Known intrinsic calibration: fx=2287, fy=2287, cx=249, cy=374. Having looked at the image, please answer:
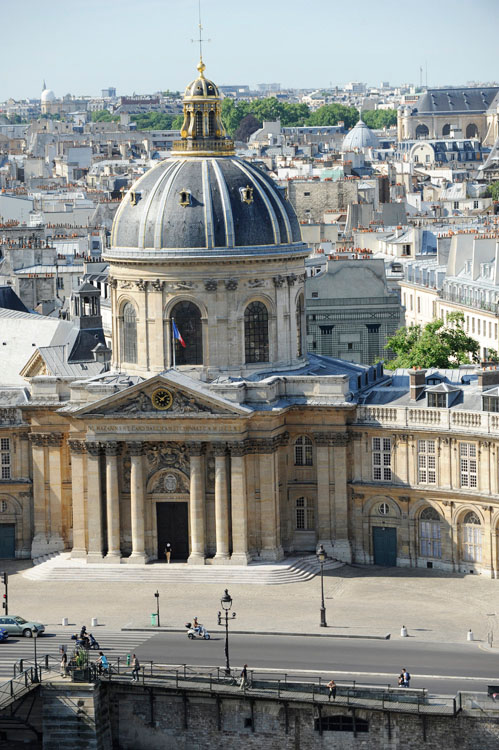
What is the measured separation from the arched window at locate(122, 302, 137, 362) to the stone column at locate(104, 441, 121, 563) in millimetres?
7165

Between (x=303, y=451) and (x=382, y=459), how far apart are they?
4.77m

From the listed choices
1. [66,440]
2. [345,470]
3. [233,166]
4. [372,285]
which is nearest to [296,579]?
[345,470]

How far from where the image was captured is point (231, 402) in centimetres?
12825

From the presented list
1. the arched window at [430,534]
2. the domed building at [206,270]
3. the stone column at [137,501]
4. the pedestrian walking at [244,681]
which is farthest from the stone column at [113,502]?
the pedestrian walking at [244,681]

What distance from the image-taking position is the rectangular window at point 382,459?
431 feet

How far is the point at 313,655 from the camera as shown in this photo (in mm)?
112062

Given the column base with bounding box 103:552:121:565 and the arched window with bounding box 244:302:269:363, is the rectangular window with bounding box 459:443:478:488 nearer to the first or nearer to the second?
the arched window with bounding box 244:302:269:363

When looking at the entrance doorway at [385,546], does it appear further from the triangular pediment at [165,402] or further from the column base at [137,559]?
the column base at [137,559]

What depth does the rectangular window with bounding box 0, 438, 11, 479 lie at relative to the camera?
447 feet

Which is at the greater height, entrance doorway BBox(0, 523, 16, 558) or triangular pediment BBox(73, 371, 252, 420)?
triangular pediment BBox(73, 371, 252, 420)

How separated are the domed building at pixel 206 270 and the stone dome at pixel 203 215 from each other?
58 millimetres

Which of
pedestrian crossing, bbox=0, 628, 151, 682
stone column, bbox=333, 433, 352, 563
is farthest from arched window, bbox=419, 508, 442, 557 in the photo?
pedestrian crossing, bbox=0, 628, 151, 682

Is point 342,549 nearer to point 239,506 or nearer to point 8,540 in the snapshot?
point 239,506

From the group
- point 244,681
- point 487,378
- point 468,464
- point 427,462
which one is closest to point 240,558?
point 427,462
